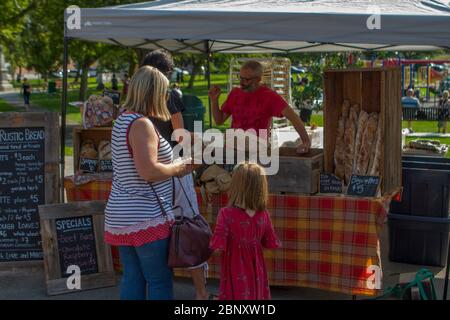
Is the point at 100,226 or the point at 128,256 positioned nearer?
the point at 128,256

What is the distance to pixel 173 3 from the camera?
6008mm

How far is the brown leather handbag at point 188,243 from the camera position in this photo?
4.02 meters

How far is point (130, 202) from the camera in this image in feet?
12.9

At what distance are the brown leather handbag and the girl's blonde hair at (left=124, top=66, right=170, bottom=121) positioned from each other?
1.66ft

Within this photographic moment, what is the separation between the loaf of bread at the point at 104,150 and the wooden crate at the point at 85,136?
0.07m

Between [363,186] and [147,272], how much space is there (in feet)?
6.72

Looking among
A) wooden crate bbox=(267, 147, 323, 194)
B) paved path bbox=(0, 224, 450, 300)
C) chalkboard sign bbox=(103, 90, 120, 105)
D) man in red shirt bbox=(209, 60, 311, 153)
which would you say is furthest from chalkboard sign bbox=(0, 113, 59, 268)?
wooden crate bbox=(267, 147, 323, 194)

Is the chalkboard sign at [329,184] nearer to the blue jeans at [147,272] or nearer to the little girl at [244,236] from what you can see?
the little girl at [244,236]

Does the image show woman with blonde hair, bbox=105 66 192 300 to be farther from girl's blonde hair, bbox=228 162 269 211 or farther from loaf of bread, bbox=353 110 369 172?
loaf of bread, bbox=353 110 369 172

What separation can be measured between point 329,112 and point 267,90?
66 cm

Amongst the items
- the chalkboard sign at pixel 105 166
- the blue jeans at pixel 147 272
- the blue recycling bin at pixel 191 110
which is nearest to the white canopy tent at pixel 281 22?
the chalkboard sign at pixel 105 166

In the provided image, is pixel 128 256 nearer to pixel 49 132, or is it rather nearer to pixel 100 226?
pixel 100 226

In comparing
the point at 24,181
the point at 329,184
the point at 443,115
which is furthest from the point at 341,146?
the point at 443,115
